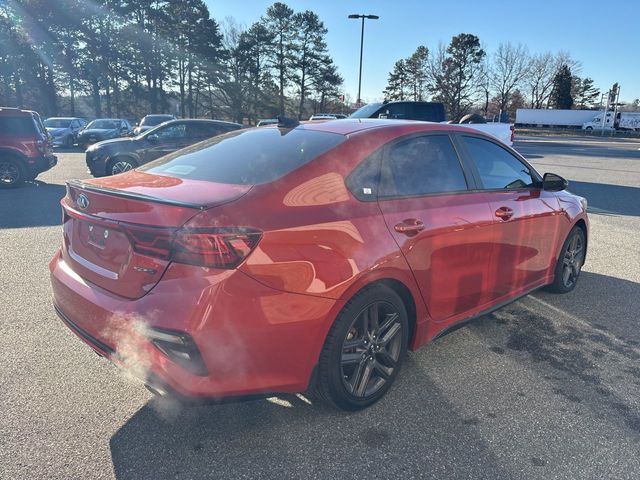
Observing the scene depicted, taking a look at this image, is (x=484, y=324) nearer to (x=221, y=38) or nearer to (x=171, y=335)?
(x=171, y=335)

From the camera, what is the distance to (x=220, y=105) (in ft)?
172

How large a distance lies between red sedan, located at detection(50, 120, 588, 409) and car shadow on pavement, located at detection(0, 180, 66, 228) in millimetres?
5506

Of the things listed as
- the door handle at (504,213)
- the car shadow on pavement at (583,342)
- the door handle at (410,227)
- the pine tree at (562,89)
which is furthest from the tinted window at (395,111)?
the pine tree at (562,89)

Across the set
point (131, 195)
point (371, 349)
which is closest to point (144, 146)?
point (131, 195)

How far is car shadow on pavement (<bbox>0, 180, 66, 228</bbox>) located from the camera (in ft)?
24.8

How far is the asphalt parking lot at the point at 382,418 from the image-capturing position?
7.52 feet

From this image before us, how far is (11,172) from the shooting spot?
36.9ft

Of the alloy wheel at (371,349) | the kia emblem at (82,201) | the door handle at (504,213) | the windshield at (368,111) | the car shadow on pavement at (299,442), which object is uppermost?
the windshield at (368,111)

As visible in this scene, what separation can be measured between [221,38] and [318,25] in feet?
34.8

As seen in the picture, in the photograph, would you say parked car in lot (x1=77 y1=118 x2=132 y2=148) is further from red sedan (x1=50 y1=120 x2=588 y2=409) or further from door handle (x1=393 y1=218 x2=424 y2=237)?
door handle (x1=393 y1=218 x2=424 y2=237)

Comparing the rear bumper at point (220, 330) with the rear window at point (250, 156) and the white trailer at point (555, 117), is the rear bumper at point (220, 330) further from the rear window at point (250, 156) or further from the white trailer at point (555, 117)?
the white trailer at point (555, 117)

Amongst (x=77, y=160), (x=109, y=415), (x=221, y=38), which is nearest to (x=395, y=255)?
(x=109, y=415)

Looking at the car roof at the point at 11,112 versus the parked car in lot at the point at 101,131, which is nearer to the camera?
the car roof at the point at 11,112

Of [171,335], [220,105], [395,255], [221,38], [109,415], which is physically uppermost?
[221,38]
